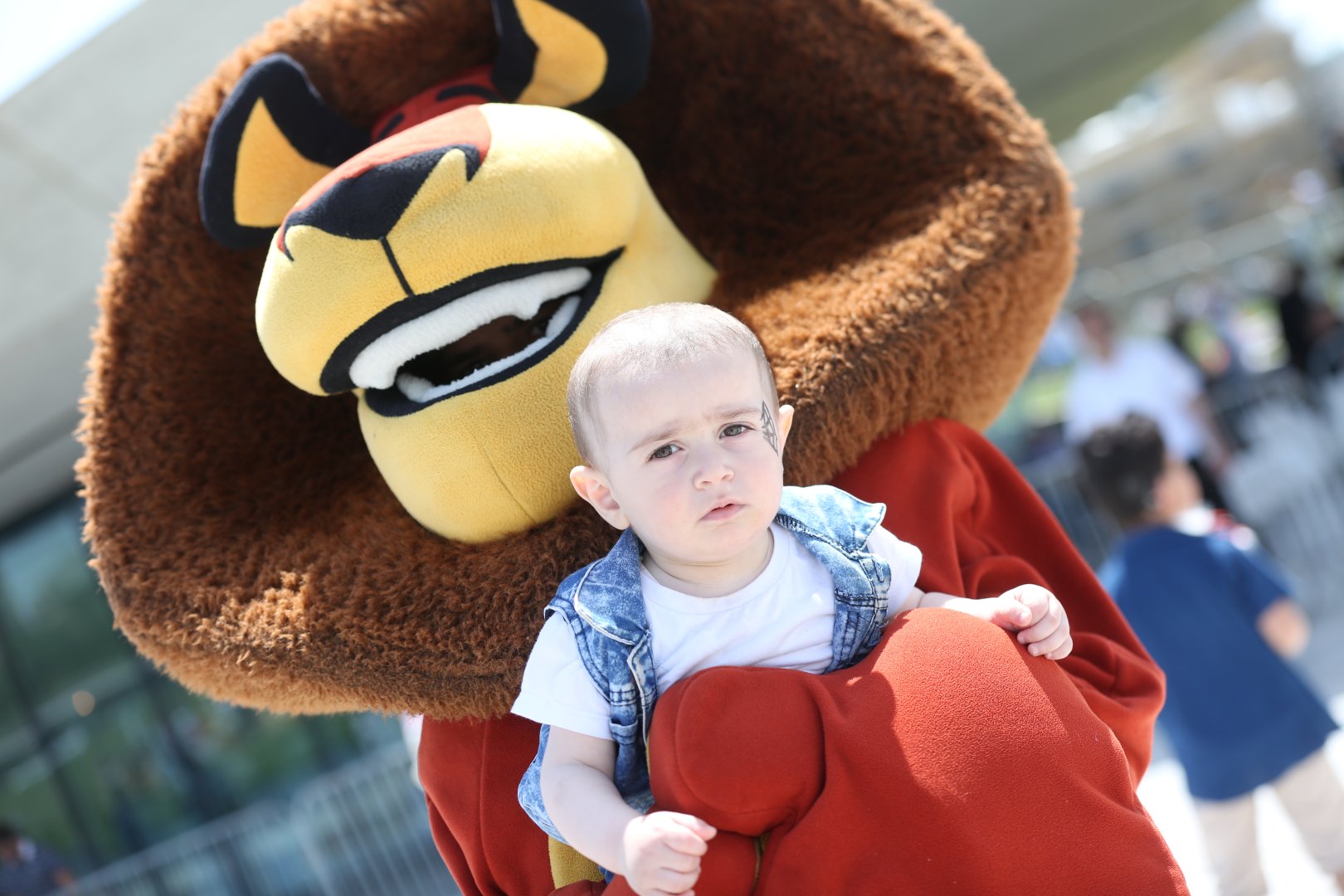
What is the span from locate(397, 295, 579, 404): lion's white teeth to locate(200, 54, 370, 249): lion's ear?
38 centimetres

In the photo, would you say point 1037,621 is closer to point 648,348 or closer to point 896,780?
point 896,780

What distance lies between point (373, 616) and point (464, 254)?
534mm

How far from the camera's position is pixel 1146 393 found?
6246 mm

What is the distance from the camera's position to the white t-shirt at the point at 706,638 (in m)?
1.40

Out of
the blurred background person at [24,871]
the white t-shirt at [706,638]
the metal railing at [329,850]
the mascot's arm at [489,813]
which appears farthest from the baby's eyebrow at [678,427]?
the blurred background person at [24,871]

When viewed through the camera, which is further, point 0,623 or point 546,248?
point 0,623

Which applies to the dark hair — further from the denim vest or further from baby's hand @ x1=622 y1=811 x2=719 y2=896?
baby's hand @ x1=622 y1=811 x2=719 y2=896

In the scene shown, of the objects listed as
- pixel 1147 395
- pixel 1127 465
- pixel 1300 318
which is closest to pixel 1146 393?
pixel 1147 395

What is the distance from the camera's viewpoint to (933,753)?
51.7 inches

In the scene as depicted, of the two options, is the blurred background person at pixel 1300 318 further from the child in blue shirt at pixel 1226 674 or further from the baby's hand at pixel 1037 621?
the baby's hand at pixel 1037 621

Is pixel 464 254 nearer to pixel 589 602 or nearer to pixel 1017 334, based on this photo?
pixel 589 602

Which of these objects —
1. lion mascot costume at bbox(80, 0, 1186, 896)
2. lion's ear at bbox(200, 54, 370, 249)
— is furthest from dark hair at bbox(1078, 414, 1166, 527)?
lion's ear at bbox(200, 54, 370, 249)

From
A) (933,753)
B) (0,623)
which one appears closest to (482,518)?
(933,753)

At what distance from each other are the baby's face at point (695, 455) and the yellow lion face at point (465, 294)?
0.31m
